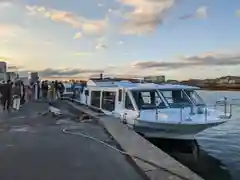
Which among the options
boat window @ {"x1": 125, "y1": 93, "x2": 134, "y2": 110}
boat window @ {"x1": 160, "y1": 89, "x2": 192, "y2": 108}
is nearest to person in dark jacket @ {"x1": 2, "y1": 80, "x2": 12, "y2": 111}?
boat window @ {"x1": 125, "y1": 93, "x2": 134, "y2": 110}

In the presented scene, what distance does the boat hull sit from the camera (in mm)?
17062

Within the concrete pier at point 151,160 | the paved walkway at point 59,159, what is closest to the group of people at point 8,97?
the paved walkway at point 59,159

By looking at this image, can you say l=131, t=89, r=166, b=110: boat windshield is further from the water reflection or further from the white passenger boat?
the water reflection

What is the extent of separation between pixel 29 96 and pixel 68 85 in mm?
15708

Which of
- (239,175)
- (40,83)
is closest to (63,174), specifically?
(239,175)

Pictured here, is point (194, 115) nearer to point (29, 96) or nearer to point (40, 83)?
point (29, 96)

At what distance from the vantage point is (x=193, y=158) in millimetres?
17391

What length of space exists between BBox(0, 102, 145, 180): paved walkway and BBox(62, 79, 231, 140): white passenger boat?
15.1 ft

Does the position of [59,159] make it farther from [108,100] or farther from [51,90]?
[51,90]

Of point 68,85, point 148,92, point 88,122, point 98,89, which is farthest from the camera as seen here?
point 68,85

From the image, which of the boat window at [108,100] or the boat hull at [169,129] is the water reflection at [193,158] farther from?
the boat window at [108,100]

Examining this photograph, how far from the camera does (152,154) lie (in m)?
9.01

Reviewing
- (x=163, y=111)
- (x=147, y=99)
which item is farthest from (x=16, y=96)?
(x=163, y=111)

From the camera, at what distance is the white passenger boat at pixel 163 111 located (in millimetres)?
17172
